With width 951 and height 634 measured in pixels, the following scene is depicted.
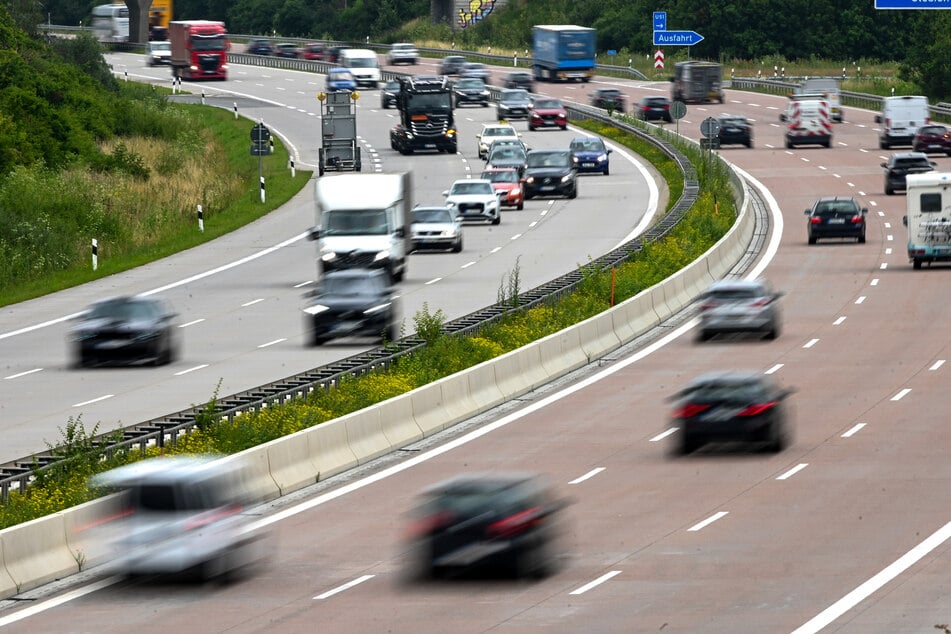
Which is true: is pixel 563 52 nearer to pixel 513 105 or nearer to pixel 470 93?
pixel 470 93

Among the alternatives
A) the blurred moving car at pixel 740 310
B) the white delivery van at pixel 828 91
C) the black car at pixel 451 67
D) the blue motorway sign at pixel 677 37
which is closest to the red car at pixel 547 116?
the white delivery van at pixel 828 91

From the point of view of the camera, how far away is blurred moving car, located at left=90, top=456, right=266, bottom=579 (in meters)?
Answer: 17.2

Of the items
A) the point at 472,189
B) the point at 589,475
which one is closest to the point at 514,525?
the point at 589,475

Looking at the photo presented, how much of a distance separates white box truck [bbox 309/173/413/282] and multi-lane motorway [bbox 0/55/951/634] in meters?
1.96

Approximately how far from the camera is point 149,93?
4109 inches

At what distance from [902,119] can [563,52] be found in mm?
36469

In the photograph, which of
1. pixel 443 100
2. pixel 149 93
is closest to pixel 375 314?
pixel 443 100

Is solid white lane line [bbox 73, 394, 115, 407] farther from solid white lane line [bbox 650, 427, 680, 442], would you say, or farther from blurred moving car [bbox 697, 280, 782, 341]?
blurred moving car [bbox 697, 280, 782, 341]

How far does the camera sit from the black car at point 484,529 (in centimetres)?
1742

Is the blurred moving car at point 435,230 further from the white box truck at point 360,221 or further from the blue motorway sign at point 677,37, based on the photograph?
the blue motorway sign at point 677,37

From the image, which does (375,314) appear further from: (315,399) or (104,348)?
(315,399)

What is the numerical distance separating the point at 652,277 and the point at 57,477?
24.5 m

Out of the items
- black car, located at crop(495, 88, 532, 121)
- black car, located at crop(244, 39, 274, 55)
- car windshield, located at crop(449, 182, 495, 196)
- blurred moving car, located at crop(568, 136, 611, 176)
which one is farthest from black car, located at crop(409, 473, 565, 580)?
black car, located at crop(244, 39, 274, 55)

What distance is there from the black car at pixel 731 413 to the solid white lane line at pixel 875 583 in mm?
5145
